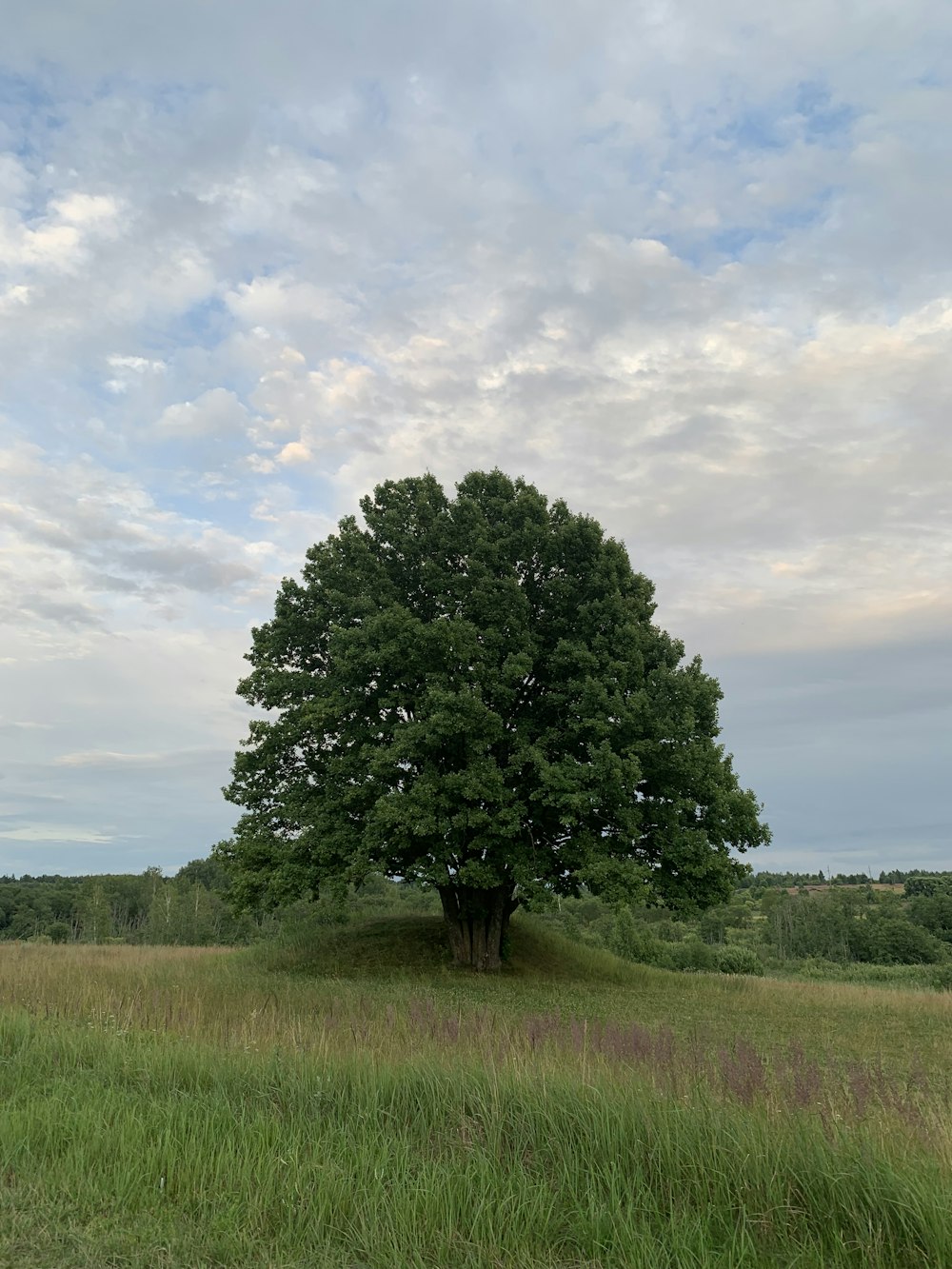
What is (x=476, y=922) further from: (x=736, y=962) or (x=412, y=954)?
(x=736, y=962)

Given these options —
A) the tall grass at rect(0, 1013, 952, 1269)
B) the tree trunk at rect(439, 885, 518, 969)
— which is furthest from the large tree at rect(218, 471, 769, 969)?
the tall grass at rect(0, 1013, 952, 1269)

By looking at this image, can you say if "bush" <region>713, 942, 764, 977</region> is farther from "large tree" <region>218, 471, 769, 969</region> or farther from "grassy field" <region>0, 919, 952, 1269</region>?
"grassy field" <region>0, 919, 952, 1269</region>

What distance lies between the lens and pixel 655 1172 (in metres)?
5.33

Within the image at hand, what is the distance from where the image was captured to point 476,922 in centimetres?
2430

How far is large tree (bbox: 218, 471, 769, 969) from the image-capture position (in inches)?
810

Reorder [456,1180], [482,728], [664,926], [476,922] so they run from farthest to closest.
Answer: [664,926] < [476,922] < [482,728] < [456,1180]

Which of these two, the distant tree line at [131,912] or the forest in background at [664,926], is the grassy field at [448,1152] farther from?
the distant tree line at [131,912]

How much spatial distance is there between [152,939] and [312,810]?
2423 inches

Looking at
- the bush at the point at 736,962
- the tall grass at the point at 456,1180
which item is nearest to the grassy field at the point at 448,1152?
the tall grass at the point at 456,1180

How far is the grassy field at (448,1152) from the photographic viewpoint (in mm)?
4547

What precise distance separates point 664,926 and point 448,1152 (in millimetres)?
72607

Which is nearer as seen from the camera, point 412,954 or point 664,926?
point 412,954

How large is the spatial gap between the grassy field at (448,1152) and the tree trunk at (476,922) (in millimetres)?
13808

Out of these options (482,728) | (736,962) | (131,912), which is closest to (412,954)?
(482,728)
